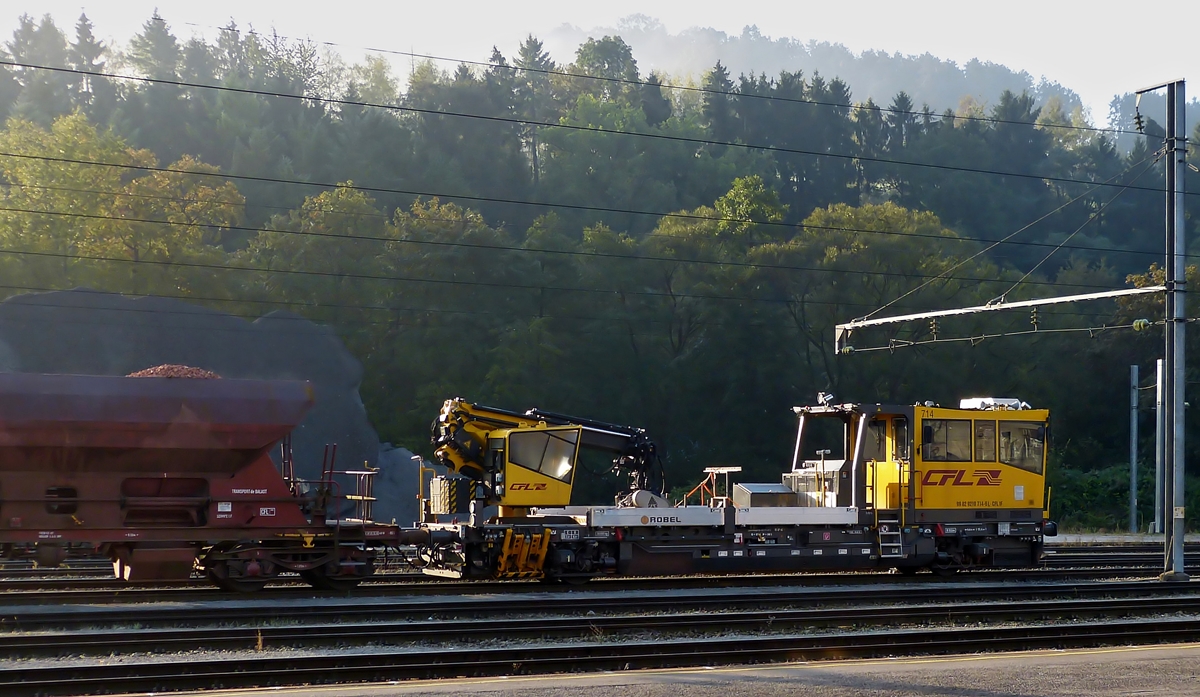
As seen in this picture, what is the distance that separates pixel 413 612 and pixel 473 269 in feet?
136

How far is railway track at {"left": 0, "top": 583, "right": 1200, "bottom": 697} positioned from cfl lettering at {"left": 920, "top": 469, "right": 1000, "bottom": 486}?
4.95 m

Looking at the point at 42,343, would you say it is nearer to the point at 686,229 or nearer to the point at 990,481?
the point at 990,481

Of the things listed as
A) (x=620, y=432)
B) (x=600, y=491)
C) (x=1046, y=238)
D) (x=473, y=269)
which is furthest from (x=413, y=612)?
(x=1046, y=238)

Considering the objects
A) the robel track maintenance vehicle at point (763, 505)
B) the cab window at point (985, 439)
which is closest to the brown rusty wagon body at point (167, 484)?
the robel track maintenance vehicle at point (763, 505)

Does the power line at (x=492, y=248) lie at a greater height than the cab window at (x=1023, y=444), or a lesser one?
greater

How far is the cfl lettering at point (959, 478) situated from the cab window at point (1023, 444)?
0.42 m

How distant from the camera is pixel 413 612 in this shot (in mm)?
16734

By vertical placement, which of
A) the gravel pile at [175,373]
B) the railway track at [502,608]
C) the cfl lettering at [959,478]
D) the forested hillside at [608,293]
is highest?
the forested hillside at [608,293]

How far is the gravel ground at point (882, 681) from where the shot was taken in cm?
1132

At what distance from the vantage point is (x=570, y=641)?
1471 cm

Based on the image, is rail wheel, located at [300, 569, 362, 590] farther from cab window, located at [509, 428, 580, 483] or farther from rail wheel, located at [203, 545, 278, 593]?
cab window, located at [509, 428, 580, 483]

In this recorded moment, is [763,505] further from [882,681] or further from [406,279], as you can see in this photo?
[406,279]

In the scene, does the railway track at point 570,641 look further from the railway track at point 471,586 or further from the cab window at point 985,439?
the cab window at point 985,439

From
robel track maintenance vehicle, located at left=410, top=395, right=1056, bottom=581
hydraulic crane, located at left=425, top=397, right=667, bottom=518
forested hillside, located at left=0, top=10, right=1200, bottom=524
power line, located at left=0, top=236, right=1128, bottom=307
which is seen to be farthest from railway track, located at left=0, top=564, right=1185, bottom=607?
power line, located at left=0, top=236, right=1128, bottom=307
